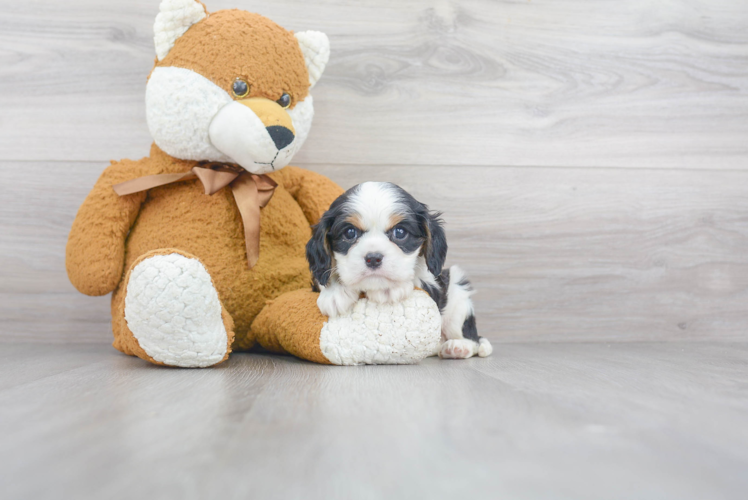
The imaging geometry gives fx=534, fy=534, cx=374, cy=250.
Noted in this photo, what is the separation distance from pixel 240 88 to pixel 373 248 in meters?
0.51

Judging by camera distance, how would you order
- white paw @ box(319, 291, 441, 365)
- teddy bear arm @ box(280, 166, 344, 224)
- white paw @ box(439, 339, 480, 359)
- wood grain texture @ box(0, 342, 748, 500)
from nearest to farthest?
wood grain texture @ box(0, 342, 748, 500) < white paw @ box(319, 291, 441, 365) < white paw @ box(439, 339, 480, 359) < teddy bear arm @ box(280, 166, 344, 224)

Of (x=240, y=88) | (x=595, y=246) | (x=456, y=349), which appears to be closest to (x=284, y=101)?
(x=240, y=88)

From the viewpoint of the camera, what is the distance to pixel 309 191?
1.51 metres

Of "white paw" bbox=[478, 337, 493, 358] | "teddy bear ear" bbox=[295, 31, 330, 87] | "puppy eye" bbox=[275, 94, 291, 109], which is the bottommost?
"white paw" bbox=[478, 337, 493, 358]

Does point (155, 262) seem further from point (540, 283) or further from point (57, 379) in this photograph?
point (540, 283)

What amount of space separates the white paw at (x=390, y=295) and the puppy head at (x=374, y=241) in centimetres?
2

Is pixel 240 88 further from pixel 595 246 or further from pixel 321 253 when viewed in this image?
pixel 595 246

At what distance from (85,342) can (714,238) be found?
83.6 inches

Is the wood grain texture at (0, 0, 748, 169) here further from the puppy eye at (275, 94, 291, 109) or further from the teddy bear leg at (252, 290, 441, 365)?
the teddy bear leg at (252, 290, 441, 365)

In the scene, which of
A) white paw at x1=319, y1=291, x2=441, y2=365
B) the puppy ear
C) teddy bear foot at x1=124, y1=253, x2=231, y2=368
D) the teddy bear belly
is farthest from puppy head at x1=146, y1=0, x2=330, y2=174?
white paw at x1=319, y1=291, x2=441, y2=365

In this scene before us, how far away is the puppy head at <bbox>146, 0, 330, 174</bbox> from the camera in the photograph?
4.10ft

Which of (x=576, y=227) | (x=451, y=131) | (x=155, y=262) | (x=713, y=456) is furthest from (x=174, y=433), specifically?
(x=576, y=227)

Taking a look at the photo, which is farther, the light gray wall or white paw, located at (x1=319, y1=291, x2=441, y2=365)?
the light gray wall

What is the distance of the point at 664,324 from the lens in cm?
185
